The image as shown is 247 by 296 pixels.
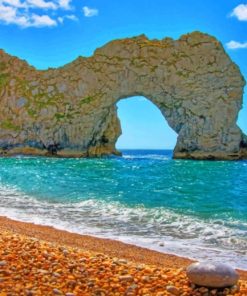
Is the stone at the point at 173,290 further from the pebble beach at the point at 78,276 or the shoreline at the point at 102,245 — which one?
the shoreline at the point at 102,245

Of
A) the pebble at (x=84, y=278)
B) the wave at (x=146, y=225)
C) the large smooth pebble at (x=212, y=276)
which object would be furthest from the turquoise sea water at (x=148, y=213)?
the pebble at (x=84, y=278)

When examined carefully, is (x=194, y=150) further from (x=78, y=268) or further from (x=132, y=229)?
(x=78, y=268)

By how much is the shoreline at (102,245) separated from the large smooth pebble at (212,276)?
1734 millimetres

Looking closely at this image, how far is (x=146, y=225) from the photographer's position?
1262cm

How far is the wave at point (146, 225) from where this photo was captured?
9.83 meters

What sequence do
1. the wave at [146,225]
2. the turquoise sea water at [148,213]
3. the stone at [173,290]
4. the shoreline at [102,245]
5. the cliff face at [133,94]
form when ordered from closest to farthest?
the stone at [173,290] < the shoreline at [102,245] < the wave at [146,225] < the turquoise sea water at [148,213] < the cliff face at [133,94]

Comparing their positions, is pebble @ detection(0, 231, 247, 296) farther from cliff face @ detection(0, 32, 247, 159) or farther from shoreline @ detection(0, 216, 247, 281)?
cliff face @ detection(0, 32, 247, 159)

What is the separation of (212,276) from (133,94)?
6282 centimetres

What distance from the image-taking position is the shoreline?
8507 millimetres

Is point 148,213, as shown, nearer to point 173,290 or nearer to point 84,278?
point 84,278

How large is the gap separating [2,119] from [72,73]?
13896 mm

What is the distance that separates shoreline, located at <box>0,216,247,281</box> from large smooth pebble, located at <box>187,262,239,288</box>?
1734mm

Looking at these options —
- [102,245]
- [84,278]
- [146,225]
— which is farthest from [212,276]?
[146,225]

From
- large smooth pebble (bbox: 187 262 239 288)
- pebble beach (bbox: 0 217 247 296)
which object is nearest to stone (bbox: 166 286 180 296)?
pebble beach (bbox: 0 217 247 296)
